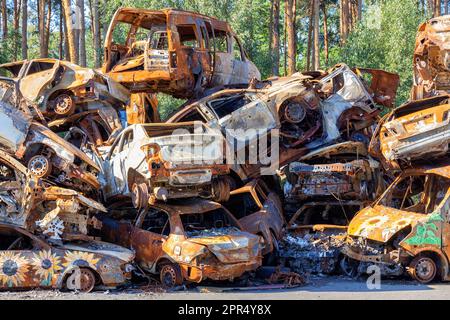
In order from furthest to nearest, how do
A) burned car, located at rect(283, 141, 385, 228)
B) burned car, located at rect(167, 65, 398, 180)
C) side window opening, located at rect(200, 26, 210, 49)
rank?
side window opening, located at rect(200, 26, 210, 49), burned car, located at rect(167, 65, 398, 180), burned car, located at rect(283, 141, 385, 228)

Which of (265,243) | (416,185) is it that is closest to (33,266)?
(265,243)

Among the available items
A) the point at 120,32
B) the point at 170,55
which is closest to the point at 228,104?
the point at 170,55

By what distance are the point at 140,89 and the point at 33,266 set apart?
23.1 ft

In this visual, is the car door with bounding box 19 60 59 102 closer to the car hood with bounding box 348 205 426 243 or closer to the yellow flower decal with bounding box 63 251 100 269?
the yellow flower decal with bounding box 63 251 100 269

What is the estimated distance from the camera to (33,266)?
11.2 metres

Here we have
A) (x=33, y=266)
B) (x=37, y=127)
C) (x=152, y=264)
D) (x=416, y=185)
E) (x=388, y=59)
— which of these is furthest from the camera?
(x=388, y=59)

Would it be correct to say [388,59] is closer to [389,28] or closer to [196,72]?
[389,28]

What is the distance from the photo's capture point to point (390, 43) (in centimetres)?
2920

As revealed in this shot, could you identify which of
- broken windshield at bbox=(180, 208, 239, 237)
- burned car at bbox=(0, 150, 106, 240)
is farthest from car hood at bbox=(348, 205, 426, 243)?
burned car at bbox=(0, 150, 106, 240)

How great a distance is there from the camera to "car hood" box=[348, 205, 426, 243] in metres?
12.8

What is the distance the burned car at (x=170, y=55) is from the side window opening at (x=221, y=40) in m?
0.11

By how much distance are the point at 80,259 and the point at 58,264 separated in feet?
1.13

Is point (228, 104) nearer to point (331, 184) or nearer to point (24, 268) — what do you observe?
point (331, 184)

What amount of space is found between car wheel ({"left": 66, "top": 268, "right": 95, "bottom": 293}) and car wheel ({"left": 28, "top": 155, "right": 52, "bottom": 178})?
231 centimetres
